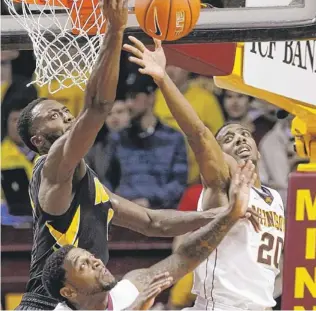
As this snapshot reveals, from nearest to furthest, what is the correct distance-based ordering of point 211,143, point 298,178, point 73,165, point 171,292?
1. point 73,165
2. point 211,143
3. point 298,178
4. point 171,292

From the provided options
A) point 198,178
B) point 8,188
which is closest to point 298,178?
point 198,178

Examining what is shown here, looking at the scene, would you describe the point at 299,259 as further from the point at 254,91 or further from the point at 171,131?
the point at 171,131

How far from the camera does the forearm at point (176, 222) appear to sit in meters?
4.91

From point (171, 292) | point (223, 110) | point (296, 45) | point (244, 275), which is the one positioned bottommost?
point (171, 292)

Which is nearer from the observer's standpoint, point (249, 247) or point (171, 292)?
point (249, 247)

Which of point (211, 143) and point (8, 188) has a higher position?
point (211, 143)

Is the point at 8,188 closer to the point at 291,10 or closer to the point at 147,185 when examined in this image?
the point at 147,185

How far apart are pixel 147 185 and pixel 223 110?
0.56 metres

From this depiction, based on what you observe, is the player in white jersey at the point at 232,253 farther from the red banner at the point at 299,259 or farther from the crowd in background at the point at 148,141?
the crowd in background at the point at 148,141

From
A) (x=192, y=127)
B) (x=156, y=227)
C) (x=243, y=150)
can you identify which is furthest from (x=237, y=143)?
(x=156, y=227)

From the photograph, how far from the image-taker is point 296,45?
5.02 m

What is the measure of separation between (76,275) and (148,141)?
2.17m

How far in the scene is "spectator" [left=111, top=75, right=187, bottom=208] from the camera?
6.41 metres

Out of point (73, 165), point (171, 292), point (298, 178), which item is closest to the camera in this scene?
point (73, 165)
